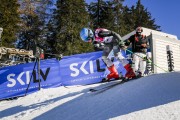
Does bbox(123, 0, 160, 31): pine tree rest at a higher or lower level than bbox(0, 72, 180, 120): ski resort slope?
higher

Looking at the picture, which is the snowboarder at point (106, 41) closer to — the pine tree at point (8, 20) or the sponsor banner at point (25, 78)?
the sponsor banner at point (25, 78)

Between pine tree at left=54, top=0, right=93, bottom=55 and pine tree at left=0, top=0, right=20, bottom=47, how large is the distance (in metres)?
5.63

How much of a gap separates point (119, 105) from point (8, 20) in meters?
28.7

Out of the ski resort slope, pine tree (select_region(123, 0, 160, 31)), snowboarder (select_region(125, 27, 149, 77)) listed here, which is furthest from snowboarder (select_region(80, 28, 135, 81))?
pine tree (select_region(123, 0, 160, 31))

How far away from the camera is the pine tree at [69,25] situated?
38.0 metres

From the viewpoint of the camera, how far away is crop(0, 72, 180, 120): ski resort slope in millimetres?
7160

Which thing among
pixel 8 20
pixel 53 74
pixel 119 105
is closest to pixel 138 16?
pixel 8 20

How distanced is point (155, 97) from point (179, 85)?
2.85ft

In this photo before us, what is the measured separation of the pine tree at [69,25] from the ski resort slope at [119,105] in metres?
26.5

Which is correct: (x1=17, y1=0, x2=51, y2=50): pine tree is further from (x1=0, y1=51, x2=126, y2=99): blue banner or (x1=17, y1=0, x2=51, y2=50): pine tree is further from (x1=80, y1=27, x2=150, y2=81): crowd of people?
(x1=80, y1=27, x2=150, y2=81): crowd of people

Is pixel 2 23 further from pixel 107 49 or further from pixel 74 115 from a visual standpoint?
pixel 74 115

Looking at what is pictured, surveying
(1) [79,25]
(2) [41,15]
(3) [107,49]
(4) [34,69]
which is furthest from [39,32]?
(3) [107,49]

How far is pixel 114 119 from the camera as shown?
7211 millimetres

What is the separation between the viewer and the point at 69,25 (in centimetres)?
3838
